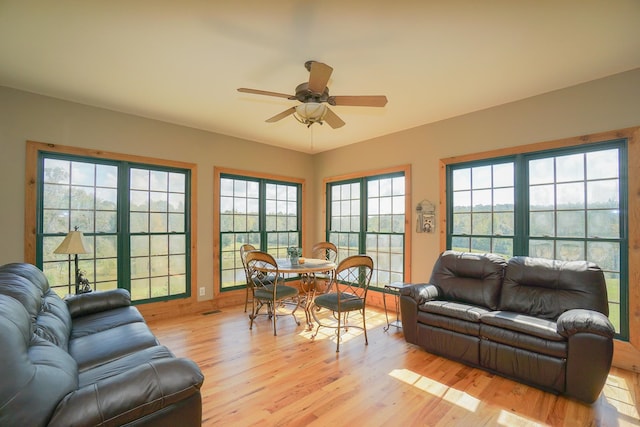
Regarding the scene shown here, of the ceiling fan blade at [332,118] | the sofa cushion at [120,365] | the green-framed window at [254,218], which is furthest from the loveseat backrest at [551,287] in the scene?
the green-framed window at [254,218]

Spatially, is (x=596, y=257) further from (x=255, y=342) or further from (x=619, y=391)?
(x=255, y=342)

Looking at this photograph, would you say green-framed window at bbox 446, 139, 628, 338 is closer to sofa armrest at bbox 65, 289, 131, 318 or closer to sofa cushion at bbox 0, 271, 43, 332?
sofa armrest at bbox 65, 289, 131, 318

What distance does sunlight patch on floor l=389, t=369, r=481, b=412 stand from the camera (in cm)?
232

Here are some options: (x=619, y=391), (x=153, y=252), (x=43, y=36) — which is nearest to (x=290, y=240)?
(x=153, y=252)

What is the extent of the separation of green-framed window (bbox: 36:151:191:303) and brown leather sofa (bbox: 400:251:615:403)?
345 cm

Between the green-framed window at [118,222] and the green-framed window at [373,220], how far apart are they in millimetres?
2748

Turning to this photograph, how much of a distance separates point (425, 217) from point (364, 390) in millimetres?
2723

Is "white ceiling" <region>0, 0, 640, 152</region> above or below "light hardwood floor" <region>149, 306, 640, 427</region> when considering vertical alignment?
above

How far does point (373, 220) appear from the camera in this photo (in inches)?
209

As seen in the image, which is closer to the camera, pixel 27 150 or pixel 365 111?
pixel 27 150

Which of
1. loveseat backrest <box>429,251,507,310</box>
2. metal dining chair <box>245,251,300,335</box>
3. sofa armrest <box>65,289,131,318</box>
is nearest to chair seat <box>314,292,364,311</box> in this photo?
metal dining chair <box>245,251,300,335</box>

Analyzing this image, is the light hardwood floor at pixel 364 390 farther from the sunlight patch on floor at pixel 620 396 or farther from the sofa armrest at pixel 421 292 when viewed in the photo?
the sofa armrest at pixel 421 292

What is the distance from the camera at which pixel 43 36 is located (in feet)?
7.78

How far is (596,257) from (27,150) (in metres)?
6.40
